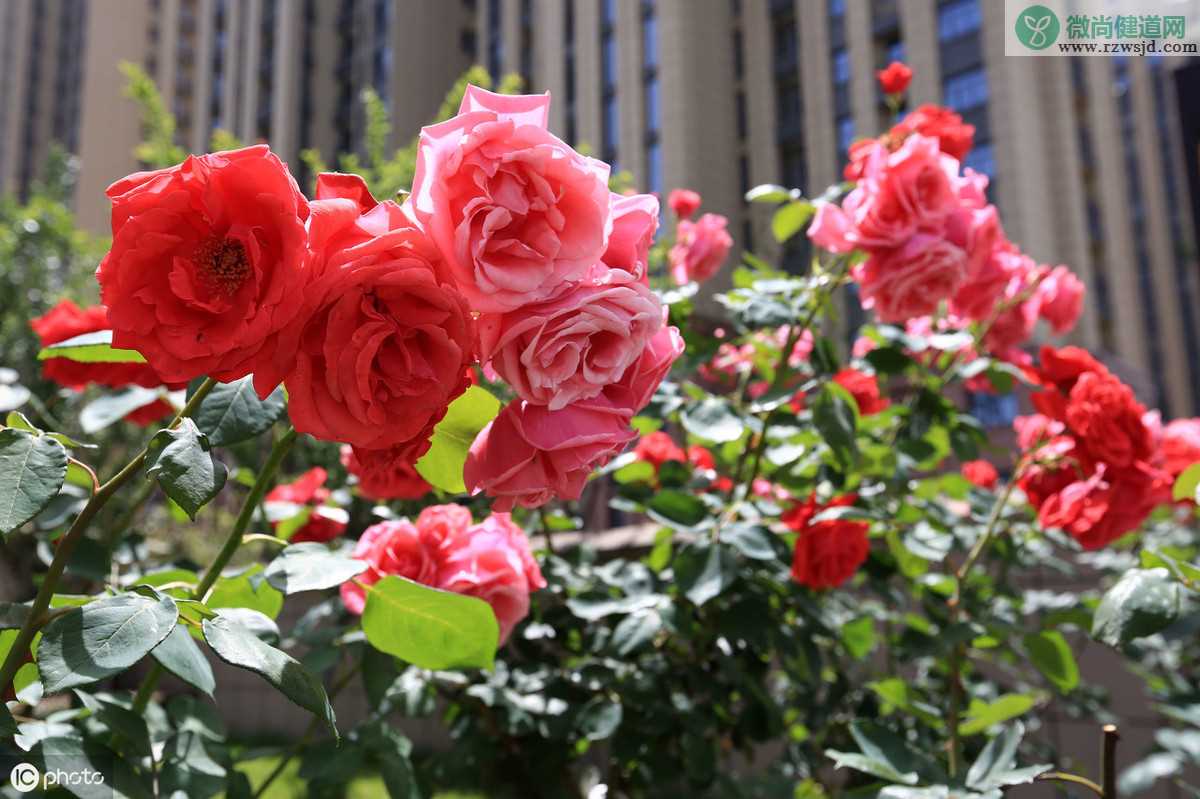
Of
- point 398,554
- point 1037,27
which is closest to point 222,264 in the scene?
point 398,554

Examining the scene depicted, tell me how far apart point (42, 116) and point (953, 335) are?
42.5 meters

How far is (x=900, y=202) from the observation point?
935mm

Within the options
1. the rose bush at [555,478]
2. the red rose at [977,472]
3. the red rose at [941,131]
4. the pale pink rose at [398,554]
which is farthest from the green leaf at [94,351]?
the red rose at [977,472]

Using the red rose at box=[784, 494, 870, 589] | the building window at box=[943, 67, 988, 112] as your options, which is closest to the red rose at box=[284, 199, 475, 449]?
the red rose at box=[784, 494, 870, 589]

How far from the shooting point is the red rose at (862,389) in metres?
1.27

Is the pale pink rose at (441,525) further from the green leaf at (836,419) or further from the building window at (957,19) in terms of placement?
the building window at (957,19)

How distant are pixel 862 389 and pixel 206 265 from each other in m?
1.04

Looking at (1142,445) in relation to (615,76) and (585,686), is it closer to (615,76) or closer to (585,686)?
(585,686)

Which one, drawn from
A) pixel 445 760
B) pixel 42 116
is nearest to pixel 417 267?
pixel 445 760

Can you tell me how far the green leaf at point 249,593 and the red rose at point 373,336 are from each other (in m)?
0.26

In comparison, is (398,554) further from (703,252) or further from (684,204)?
(684,204)

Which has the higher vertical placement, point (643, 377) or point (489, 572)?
point (643, 377)

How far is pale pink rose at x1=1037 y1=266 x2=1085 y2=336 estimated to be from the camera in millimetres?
1404

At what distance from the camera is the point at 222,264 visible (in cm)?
44
